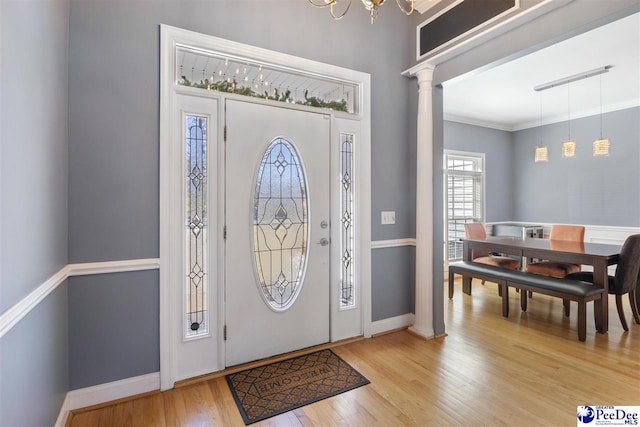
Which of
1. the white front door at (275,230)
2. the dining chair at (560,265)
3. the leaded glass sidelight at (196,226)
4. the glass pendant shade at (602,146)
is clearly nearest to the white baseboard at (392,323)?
the white front door at (275,230)

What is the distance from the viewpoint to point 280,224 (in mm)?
2658

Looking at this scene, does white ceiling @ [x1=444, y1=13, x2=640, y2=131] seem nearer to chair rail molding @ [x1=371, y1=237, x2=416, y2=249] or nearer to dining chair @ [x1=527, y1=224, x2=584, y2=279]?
chair rail molding @ [x1=371, y1=237, x2=416, y2=249]

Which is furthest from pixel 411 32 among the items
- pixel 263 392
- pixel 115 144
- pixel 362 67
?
pixel 263 392

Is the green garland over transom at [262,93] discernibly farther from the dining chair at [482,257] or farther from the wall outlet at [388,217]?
the dining chair at [482,257]

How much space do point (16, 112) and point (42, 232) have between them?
0.58m

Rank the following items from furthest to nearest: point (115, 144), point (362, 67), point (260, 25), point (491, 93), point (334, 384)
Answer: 1. point (491, 93)
2. point (362, 67)
3. point (260, 25)
4. point (334, 384)
5. point (115, 144)

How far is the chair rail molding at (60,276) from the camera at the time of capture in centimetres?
112

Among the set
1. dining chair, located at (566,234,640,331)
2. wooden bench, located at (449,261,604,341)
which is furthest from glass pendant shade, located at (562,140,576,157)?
wooden bench, located at (449,261,604,341)

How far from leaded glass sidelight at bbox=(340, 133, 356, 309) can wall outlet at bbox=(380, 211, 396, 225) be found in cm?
33

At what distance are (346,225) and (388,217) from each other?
1.57 feet

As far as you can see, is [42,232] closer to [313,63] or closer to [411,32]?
[313,63]

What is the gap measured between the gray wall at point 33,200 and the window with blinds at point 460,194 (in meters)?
5.51

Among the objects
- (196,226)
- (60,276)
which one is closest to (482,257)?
(196,226)

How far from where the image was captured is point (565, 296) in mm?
3107
